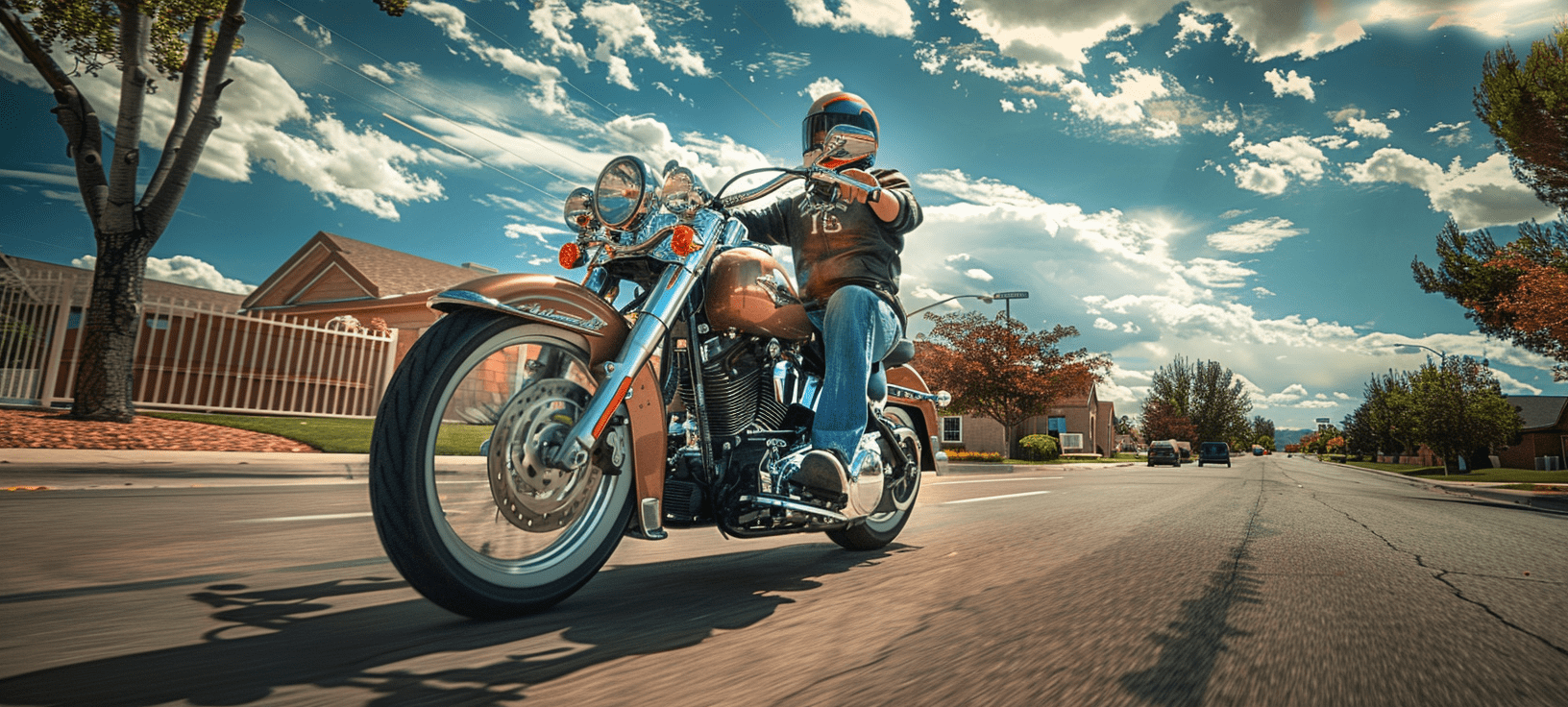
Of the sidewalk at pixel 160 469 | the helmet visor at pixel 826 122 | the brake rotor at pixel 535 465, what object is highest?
the helmet visor at pixel 826 122

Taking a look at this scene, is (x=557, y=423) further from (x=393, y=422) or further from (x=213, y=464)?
(x=213, y=464)

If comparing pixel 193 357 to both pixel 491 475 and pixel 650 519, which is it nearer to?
pixel 491 475

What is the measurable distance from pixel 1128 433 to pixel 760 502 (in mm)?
113710

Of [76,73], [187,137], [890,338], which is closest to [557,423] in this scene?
[890,338]

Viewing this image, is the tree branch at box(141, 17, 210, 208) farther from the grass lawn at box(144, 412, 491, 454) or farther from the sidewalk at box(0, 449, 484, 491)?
the sidewalk at box(0, 449, 484, 491)

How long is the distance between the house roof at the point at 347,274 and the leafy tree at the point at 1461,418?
39730mm

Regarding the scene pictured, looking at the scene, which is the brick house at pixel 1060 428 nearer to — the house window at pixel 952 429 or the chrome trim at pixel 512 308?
the house window at pixel 952 429

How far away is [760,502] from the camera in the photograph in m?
2.52

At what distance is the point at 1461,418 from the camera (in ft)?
105

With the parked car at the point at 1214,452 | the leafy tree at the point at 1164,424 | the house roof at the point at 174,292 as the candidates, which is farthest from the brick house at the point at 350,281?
the leafy tree at the point at 1164,424

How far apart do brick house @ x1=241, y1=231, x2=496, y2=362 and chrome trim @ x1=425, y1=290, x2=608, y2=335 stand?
1935cm

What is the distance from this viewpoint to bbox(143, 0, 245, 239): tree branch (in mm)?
10451

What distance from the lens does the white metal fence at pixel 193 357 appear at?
A: 443 inches

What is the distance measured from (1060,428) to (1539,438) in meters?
37.0
